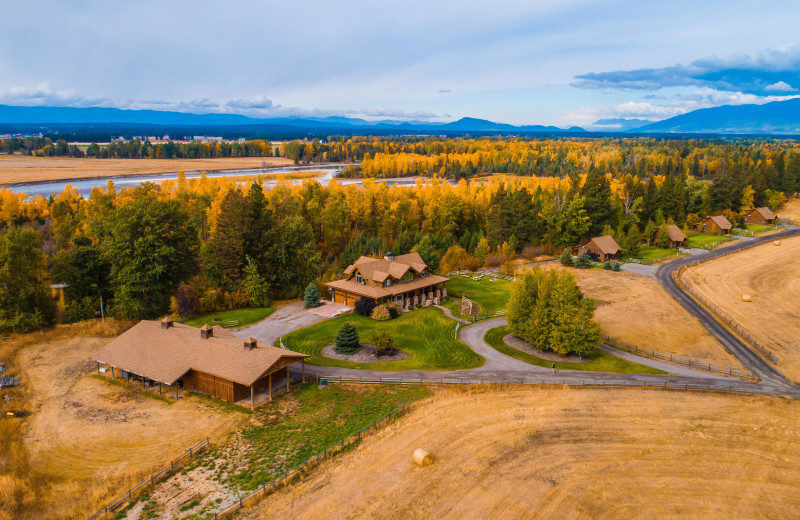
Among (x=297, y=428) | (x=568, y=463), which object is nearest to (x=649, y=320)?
(x=568, y=463)

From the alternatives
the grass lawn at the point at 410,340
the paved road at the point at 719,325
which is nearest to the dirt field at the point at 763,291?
the paved road at the point at 719,325

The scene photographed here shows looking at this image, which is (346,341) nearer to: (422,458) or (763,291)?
(422,458)

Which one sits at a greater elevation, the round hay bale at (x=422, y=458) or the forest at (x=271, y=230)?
the forest at (x=271, y=230)

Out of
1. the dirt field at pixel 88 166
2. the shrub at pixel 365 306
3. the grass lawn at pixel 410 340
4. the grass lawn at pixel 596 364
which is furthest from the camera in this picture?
the dirt field at pixel 88 166

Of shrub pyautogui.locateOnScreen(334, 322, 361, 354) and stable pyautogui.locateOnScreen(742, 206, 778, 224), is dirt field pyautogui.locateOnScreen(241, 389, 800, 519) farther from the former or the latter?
stable pyautogui.locateOnScreen(742, 206, 778, 224)

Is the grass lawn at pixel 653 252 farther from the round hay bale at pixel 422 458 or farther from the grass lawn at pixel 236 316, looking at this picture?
the round hay bale at pixel 422 458

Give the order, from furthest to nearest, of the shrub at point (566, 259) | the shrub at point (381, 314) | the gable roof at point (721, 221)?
the gable roof at point (721, 221) < the shrub at point (566, 259) < the shrub at point (381, 314)

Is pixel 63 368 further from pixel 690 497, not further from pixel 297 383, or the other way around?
pixel 690 497
